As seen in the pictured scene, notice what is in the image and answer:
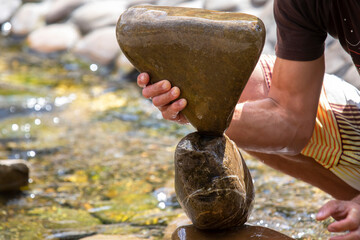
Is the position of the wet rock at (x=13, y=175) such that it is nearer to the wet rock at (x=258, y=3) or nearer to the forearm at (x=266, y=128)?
the forearm at (x=266, y=128)

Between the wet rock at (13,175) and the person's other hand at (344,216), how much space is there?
7.23 feet

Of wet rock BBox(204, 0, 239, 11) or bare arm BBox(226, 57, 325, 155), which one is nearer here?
bare arm BBox(226, 57, 325, 155)

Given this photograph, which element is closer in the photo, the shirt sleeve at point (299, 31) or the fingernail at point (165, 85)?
the fingernail at point (165, 85)

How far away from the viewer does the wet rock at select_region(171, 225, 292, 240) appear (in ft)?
7.66

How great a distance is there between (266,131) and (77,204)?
1.35 m

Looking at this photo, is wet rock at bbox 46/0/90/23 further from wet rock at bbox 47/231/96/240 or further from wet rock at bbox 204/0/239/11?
wet rock at bbox 47/231/96/240

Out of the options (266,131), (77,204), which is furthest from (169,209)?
(266,131)

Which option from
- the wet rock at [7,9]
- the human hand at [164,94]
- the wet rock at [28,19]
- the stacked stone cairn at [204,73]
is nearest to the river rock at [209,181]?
the stacked stone cairn at [204,73]

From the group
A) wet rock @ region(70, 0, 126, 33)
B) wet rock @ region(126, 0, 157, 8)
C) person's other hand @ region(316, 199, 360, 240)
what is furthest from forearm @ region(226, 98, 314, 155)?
wet rock @ region(126, 0, 157, 8)

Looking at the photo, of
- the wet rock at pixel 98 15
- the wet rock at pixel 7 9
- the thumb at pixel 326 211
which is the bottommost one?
the wet rock at pixel 7 9

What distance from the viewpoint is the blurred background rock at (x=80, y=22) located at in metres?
6.39

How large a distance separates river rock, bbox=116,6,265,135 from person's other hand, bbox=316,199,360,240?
545 millimetres

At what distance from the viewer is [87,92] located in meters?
5.79

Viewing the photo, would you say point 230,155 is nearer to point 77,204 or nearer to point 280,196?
point 280,196
